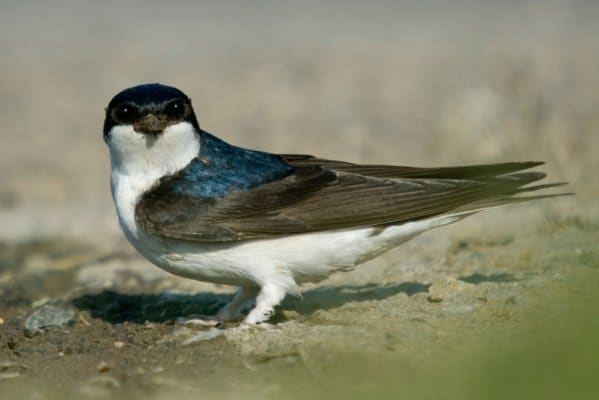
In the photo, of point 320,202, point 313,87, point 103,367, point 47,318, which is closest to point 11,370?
point 103,367

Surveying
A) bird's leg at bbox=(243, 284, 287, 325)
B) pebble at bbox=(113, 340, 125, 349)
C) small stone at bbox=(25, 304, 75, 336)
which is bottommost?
pebble at bbox=(113, 340, 125, 349)

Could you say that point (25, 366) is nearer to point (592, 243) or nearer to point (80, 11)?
point (592, 243)

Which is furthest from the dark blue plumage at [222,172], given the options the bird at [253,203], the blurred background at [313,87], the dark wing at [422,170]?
the blurred background at [313,87]

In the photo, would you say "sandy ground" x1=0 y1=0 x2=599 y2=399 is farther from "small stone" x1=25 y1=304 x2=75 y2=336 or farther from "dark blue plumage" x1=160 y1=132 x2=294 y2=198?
"dark blue plumage" x1=160 y1=132 x2=294 y2=198

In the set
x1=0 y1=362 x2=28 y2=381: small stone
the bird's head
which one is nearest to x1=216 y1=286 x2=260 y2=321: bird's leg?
the bird's head

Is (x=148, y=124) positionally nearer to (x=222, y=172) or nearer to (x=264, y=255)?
(x=222, y=172)

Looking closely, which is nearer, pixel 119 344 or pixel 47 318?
pixel 119 344

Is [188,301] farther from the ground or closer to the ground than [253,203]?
closer to the ground
